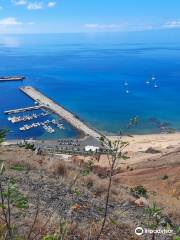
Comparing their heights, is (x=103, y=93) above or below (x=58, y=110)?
above

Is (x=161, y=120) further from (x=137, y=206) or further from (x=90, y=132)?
(x=137, y=206)

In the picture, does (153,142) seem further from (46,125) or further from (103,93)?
(103,93)

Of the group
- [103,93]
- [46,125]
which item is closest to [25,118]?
[46,125]

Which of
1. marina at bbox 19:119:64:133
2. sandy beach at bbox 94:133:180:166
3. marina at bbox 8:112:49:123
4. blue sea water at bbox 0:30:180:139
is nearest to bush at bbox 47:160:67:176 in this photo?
blue sea water at bbox 0:30:180:139

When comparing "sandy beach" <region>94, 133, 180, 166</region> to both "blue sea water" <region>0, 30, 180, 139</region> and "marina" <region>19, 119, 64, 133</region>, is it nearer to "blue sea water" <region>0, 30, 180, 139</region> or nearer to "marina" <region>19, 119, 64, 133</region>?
"blue sea water" <region>0, 30, 180, 139</region>

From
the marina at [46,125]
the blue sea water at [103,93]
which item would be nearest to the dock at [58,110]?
the blue sea water at [103,93]

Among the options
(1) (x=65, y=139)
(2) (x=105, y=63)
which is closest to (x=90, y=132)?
(1) (x=65, y=139)

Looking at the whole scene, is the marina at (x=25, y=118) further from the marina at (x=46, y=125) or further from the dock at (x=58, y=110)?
the marina at (x=46, y=125)

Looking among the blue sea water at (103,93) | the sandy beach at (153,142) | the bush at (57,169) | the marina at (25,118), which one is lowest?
the bush at (57,169)
